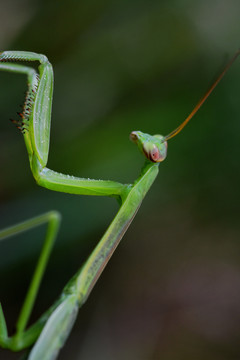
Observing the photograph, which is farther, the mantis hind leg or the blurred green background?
the blurred green background

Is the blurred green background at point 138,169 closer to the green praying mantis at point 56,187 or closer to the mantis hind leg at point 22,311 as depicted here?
the mantis hind leg at point 22,311

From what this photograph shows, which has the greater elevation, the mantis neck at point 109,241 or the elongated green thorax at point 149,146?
the elongated green thorax at point 149,146

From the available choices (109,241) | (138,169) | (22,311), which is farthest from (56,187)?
(138,169)

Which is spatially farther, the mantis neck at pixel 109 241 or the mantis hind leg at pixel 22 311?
the mantis hind leg at pixel 22 311

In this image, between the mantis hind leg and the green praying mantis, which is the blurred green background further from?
the green praying mantis

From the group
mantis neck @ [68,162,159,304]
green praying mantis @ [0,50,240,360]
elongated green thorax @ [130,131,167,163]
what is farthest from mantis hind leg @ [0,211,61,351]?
elongated green thorax @ [130,131,167,163]

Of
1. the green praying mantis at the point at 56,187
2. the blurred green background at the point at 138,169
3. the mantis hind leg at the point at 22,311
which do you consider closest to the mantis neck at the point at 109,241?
the green praying mantis at the point at 56,187

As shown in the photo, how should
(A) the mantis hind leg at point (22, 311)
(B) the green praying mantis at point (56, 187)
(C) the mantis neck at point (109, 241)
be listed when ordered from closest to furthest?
(B) the green praying mantis at point (56, 187) → (C) the mantis neck at point (109, 241) → (A) the mantis hind leg at point (22, 311)
